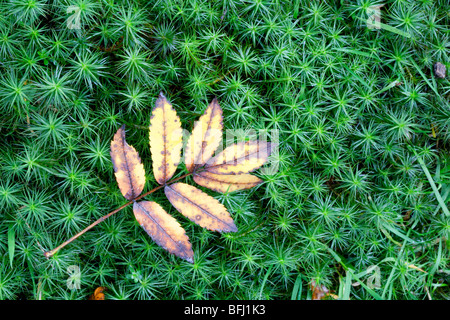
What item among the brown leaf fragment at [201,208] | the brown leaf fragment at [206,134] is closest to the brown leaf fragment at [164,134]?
the brown leaf fragment at [206,134]

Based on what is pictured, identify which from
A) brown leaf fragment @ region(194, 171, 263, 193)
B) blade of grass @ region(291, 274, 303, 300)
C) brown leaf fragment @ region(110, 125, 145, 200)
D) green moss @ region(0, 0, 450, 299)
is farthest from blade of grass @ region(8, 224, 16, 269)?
blade of grass @ region(291, 274, 303, 300)

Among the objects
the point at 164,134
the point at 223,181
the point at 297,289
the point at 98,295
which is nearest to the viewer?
the point at 164,134

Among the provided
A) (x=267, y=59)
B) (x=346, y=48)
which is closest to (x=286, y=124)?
(x=267, y=59)

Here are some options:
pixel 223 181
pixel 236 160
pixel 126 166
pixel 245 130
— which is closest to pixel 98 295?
pixel 126 166

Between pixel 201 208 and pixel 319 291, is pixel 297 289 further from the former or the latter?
pixel 201 208

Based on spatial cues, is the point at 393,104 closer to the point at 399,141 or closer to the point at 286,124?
the point at 399,141

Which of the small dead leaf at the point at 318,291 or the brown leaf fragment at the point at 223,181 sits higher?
the brown leaf fragment at the point at 223,181

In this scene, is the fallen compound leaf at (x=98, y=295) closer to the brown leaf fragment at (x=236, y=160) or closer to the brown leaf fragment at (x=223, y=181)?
the brown leaf fragment at (x=223, y=181)
